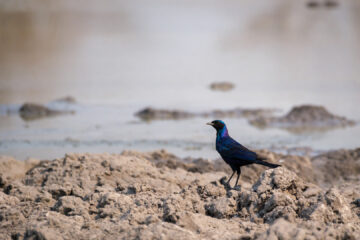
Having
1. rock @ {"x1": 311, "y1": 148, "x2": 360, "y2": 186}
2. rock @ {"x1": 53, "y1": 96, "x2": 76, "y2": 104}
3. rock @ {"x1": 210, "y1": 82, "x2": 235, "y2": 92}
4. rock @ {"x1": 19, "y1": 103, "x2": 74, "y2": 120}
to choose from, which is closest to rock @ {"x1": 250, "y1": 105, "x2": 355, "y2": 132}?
rock @ {"x1": 311, "y1": 148, "x2": 360, "y2": 186}

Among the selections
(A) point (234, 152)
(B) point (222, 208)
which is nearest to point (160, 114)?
(A) point (234, 152)

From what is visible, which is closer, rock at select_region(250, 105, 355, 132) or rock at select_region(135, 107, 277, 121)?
rock at select_region(250, 105, 355, 132)

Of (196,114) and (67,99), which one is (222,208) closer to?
(196,114)

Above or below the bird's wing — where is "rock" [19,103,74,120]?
above

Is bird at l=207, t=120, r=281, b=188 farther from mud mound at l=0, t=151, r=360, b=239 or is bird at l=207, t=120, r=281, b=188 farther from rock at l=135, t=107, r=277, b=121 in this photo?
rock at l=135, t=107, r=277, b=121

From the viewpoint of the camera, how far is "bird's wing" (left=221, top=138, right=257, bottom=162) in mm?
7098

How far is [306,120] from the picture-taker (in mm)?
14188

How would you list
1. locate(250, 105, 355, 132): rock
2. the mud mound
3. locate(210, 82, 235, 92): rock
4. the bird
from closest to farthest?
the mud mound
the bird
locate(250, 105, 355, 132): rock
locate(210, 82, 235, 92): rock

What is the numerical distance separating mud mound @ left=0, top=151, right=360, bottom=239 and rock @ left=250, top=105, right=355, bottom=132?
644cm

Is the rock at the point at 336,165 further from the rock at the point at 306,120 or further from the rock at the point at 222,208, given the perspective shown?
the rock at the point at 222,208

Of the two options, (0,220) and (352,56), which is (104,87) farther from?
(0,220)

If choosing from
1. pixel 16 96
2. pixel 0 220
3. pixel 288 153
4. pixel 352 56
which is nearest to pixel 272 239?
pixel 0 220

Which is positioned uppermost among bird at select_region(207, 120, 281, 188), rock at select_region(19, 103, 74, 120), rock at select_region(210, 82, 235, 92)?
rock at select_region(210, 82, 235, 92)

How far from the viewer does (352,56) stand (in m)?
26.6
